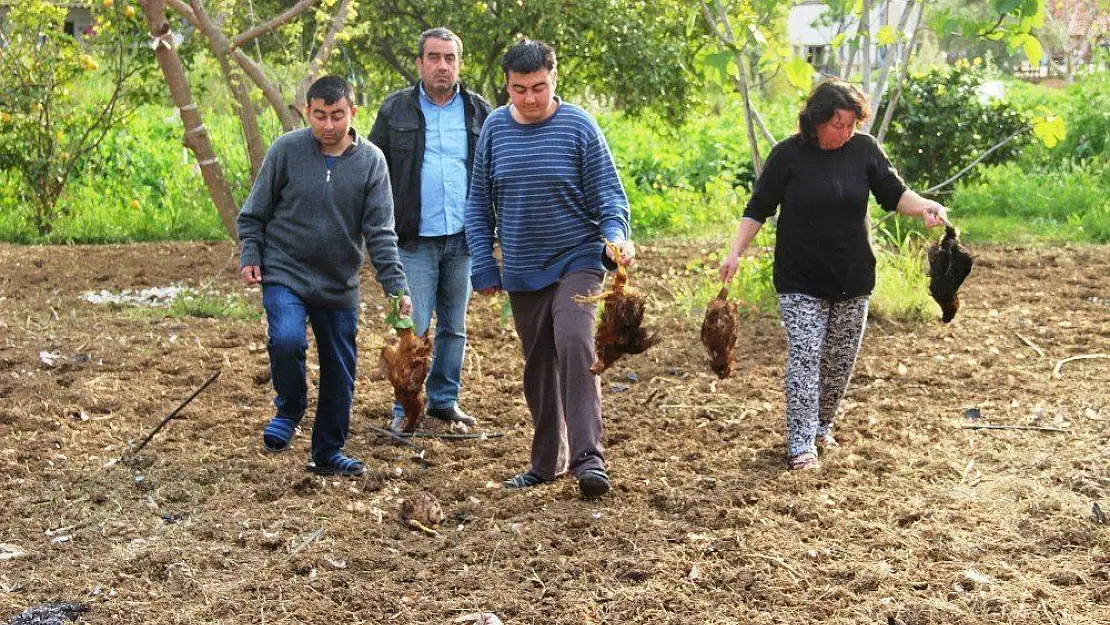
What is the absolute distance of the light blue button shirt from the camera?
5.95 meters

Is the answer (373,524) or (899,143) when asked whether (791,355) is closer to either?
(373,524)

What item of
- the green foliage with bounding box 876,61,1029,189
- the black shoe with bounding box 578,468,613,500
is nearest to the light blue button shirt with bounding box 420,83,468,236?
the black shoe with bounding box 578,468,613,500

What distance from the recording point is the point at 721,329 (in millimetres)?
5422

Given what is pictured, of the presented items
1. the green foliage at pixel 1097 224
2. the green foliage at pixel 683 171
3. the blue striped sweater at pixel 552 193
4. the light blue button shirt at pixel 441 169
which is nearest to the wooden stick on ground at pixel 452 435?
the light blue button shirt at pixel 441 169

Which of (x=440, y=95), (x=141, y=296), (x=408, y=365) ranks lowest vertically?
(x=141, y=296)

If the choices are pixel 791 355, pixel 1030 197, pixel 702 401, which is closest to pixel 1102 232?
pixel 1030 197

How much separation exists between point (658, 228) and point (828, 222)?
764 centimetres

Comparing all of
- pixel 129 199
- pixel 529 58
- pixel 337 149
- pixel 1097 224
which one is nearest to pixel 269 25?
pixel 337 149

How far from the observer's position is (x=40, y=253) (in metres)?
10.9

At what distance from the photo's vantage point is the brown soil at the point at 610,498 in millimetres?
4277

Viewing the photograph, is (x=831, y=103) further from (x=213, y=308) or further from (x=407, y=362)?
(x=213, y=308)

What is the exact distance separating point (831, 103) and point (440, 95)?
5.94 ft

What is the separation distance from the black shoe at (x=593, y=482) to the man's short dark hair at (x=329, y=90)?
1.76 meters

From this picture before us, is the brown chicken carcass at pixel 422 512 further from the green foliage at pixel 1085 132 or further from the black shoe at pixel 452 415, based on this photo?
the green foliage at pixel 1085 132
